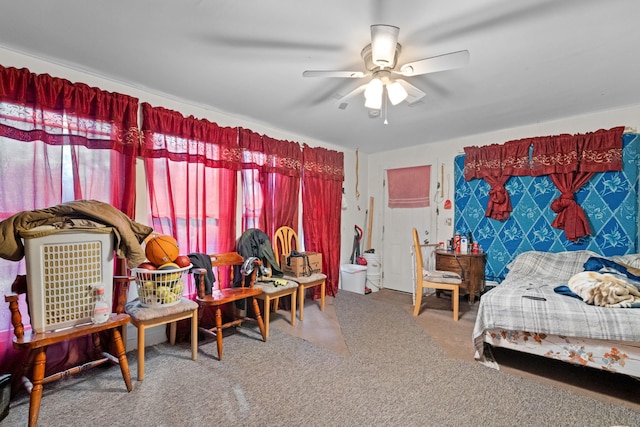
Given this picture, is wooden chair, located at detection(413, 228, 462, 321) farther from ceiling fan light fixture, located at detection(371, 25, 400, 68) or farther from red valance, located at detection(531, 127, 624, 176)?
ceiling fan light fixture, located at detection(371, 25, 400, 68)

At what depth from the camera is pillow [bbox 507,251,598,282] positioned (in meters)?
3.20

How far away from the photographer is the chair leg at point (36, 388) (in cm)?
164

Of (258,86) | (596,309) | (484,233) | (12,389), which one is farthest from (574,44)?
(12,389)

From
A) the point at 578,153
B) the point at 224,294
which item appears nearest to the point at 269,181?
the point at 224,294

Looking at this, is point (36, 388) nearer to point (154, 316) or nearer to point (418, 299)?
point (154, 316)

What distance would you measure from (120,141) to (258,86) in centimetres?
125

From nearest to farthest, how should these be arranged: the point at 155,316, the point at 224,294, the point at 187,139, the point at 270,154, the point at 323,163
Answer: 1. the point at 155,316
2. the point at 224,294
3. the point at 187,139
4. the point at 270,154
5. the point at 323,163

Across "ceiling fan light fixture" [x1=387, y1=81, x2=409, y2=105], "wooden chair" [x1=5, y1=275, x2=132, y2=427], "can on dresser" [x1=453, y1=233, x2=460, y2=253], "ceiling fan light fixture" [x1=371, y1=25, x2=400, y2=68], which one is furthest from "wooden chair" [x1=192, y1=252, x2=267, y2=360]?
"can on dresser" [x1=453, y1=233, x2=460, y2=253]

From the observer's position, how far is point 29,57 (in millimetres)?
2182

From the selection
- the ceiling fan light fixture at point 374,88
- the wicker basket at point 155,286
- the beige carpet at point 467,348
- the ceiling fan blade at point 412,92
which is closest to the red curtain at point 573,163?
the beige carpet at point 467,348

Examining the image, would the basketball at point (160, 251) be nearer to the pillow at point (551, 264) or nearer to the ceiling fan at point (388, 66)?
the ceiling fan at point (388, 66)

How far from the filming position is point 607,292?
2.24m

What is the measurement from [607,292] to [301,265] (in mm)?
2691

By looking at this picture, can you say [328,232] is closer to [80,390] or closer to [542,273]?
[542,273]
